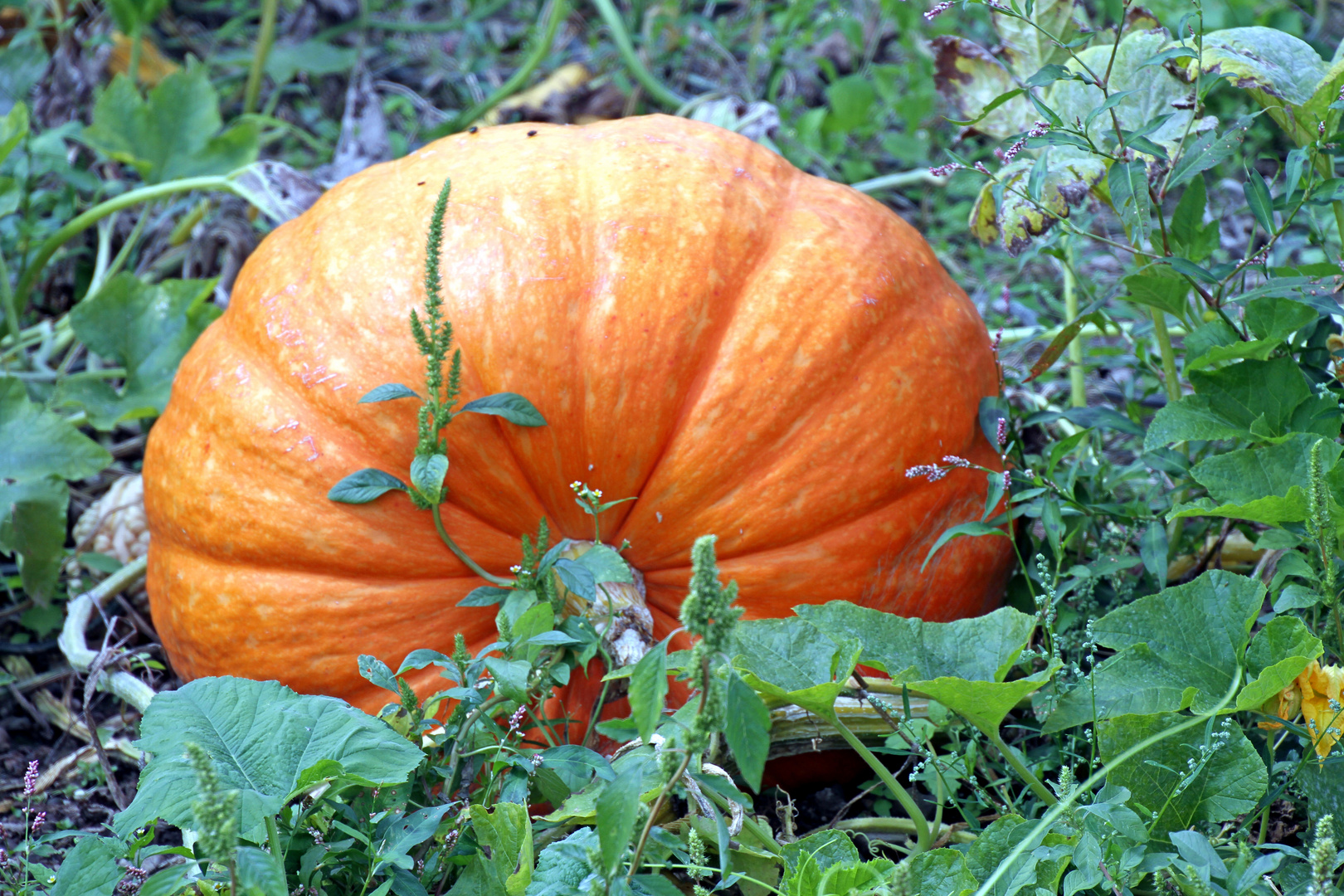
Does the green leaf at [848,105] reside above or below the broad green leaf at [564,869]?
above

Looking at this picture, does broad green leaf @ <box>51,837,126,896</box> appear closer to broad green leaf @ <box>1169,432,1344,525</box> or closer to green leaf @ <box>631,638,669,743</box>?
green leaf @ <box>631,638,669,743</box>

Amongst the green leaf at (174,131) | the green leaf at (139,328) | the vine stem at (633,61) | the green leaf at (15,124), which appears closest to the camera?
the green leaf at (139,328)

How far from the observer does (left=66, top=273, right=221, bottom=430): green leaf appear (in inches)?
87.9

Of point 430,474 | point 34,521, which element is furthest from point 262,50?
point 430,474

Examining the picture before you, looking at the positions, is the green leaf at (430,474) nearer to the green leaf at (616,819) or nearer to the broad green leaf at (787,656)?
the broad green leaf at (787,656)

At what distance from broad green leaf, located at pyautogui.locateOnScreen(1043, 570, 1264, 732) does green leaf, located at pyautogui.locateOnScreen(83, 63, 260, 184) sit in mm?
2152

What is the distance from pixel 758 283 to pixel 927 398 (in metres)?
0.31

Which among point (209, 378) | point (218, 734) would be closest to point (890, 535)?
point (218, 734)

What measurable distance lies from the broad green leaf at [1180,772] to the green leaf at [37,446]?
1.69 metres

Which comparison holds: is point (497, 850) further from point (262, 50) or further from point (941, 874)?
point (262, 50)

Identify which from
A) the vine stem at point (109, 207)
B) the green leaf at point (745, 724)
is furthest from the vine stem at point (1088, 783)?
the vine stem at point (109, 207)

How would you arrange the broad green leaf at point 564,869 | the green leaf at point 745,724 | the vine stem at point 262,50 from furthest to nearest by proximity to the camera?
the vine stem at point 262,50 < the broad green leaf at point 564,869 < the green leaf at point 745,724

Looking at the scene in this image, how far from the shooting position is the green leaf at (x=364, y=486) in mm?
1562

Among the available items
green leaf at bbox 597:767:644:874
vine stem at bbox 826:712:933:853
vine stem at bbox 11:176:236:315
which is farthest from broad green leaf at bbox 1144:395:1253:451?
vine stem at bbox 11:176:236:315
